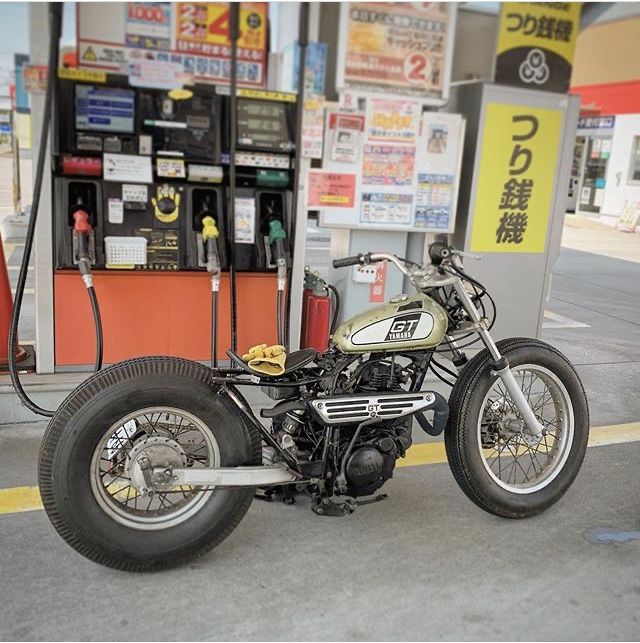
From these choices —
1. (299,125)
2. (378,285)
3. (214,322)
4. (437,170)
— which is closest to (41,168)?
(214,322)

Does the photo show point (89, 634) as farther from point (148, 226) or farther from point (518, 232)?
point (518, 232)

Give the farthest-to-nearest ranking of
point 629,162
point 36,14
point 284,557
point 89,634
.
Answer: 1. point 629,162
2. point 36,14
3. point 284,557
4. point 89,634

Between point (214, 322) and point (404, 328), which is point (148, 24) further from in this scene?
point (404, 328)

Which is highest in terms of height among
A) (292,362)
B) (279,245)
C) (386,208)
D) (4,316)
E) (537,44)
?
(537,44)

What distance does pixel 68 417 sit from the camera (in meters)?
2.40

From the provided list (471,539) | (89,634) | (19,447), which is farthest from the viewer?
(19,447)

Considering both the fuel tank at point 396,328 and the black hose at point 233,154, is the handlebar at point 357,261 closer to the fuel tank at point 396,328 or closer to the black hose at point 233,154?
the fuel tank at point 396,328

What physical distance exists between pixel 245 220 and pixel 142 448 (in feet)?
5.94

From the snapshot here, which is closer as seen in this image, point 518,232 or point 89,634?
point 89,634

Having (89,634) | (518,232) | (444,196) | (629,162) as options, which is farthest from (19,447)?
(629,162)

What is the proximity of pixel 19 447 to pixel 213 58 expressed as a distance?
2.18 m

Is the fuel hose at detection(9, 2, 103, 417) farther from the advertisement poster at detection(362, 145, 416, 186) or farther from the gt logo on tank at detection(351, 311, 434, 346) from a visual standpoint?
the advertisement poster at detection(362, 145, 416, 186)

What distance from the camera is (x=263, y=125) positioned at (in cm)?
382

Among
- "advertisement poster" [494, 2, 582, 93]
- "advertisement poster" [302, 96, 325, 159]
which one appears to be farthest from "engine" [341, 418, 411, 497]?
"advertisement poster" [494, 2, 582, 93]
